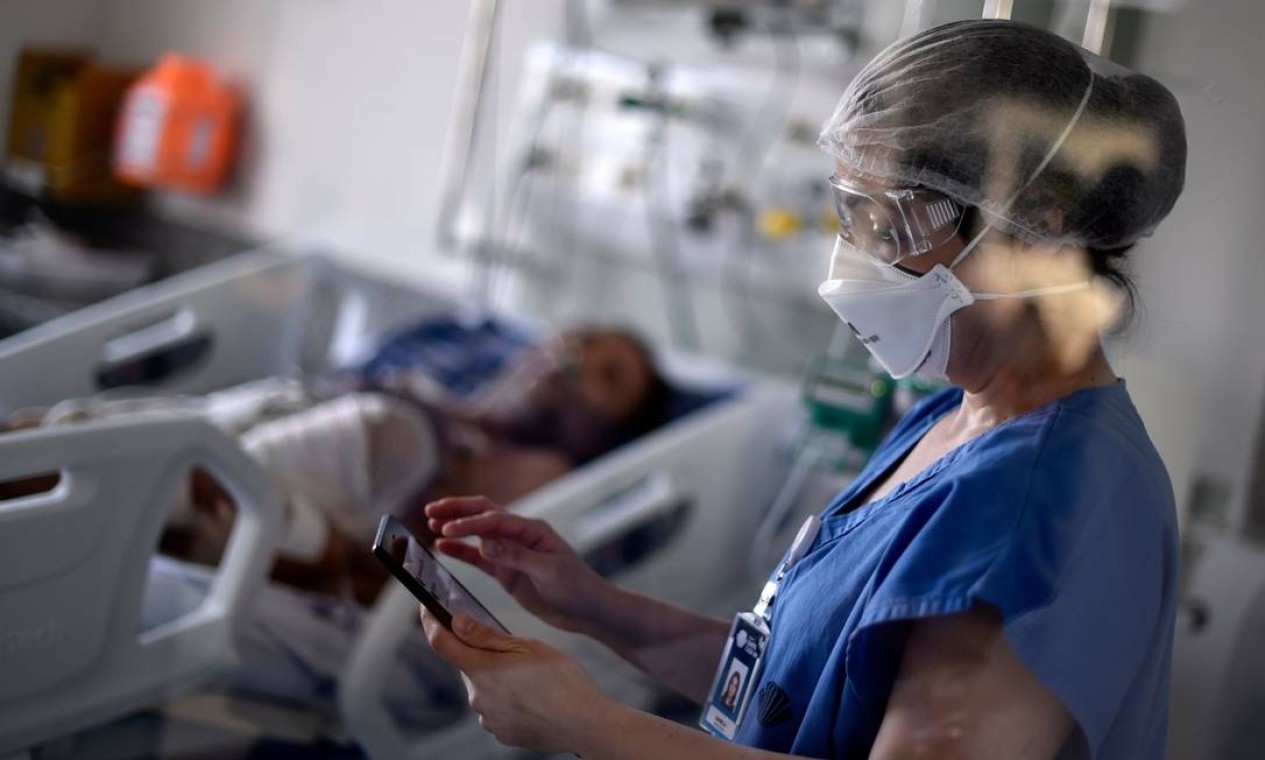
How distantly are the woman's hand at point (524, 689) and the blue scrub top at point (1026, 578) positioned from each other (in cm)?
17

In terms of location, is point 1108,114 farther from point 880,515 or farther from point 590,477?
point 590,477

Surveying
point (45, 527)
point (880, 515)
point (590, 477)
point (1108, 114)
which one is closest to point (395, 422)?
point (590, 477)

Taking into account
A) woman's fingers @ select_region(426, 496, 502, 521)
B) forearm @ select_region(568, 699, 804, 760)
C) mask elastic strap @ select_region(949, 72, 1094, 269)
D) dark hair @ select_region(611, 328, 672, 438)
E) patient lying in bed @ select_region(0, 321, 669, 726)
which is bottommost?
patient lying in bed @ select_region(0, 321, 669, 726)

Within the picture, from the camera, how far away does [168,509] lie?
169 centimetres

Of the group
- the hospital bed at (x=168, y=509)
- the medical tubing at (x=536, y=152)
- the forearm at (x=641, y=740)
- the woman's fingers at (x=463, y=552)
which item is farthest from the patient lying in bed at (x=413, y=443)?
the forearm at (x=641, y=740)

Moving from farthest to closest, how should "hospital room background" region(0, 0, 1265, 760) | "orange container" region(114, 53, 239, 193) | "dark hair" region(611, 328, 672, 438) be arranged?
"orange container" region(114, 53, 239, 193) < "dark hair" region(611, 328, 672, 438) < "hospital room background" region(0, 0, 1265, 760)

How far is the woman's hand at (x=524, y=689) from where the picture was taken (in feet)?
3.00

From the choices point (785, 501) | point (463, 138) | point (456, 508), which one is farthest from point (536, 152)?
point (456, 508)

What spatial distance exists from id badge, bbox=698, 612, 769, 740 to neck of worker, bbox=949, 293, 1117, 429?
267mm

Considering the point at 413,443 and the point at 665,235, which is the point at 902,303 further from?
the point at 665,235

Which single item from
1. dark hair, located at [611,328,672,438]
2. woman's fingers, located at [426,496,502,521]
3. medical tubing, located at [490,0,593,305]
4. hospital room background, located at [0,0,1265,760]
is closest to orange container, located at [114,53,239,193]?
hospital room background, located at [0,0,1265,760]

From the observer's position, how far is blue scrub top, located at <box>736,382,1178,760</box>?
0.85 meters

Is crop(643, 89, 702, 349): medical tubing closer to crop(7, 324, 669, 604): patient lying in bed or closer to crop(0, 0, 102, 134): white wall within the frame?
crop(7, 324, 669, 604): patient lying in bed

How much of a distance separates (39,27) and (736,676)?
2383 mm
